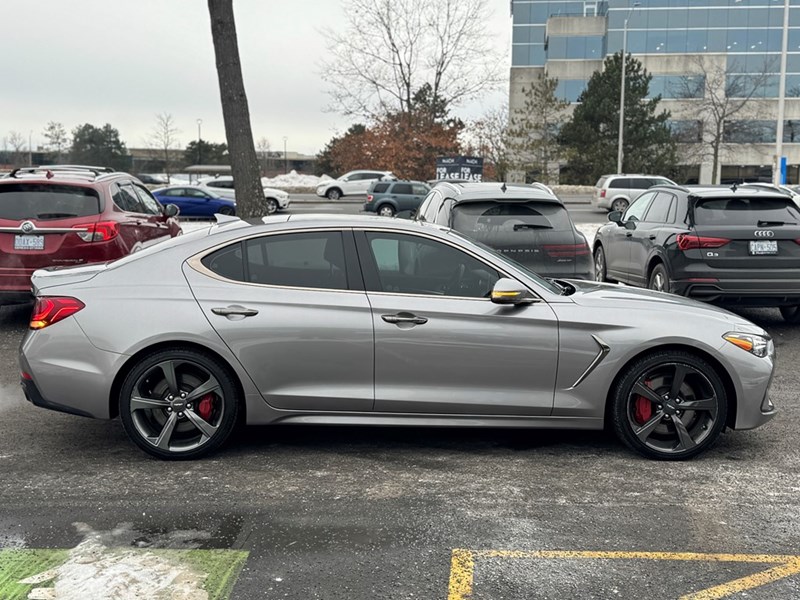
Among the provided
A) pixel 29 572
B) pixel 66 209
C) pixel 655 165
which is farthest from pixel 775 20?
pixel 29 572

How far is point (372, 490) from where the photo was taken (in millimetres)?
4805

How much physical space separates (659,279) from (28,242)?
23.2ft

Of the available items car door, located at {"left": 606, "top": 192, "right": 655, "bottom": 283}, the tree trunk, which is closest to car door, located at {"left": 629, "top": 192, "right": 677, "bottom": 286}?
car door, located at {"left": 606, "top": 192, "right": 655, "bottom": 283}

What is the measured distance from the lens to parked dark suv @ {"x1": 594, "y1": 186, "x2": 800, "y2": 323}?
9.34m

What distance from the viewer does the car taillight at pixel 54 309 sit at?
5246 mm

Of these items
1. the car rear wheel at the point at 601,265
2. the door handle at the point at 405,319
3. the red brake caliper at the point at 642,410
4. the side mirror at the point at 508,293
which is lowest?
the red brake caliper at the point at 642,410

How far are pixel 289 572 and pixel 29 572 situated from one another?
114 cm

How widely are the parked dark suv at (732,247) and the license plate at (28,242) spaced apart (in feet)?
22.6

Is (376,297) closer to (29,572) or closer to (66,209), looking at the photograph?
(29,572)

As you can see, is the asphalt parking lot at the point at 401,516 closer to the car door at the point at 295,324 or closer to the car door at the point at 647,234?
the car door at the point at 295,324

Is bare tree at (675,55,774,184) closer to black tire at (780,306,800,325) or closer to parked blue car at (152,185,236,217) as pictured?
A: parked blue car at (152,185,236,217)

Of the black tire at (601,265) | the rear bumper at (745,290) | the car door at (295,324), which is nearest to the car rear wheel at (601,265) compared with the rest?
the black tire at (601,265)

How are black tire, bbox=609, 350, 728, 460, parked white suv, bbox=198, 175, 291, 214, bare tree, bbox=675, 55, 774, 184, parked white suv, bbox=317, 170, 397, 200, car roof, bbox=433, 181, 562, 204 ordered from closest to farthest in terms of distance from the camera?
black tire, bbox=609, 350, 728, 460, car roof, bbox=433, 181, 562, 204, parked white suv, bbox=198, 175, 291, 214, parked white suv, bbox=317, 170, 397, 200, bare tree, bbox=675, 55, 774, 184

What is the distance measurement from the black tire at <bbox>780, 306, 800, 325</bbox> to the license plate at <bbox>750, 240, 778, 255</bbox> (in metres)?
1.55
